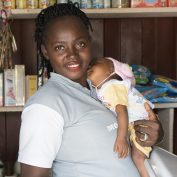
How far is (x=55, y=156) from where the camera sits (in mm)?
984

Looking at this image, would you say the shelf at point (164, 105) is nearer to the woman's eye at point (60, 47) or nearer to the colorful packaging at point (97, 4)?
the colorful packaging at point (97, 4)

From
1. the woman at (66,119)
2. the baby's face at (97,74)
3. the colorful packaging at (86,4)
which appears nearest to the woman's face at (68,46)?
the woman at (66,119)

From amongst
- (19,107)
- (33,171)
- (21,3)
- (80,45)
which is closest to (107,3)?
(21,3)

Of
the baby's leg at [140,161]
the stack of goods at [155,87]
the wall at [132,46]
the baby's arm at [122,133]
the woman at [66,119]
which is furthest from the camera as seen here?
the wall at [132,46]

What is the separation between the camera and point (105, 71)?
132 cm

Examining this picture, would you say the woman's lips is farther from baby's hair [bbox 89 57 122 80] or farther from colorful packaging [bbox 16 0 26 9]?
colorful packaging [bbox 16 0 26 9]

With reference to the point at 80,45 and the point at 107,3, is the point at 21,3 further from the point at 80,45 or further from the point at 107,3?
the point at 80,45

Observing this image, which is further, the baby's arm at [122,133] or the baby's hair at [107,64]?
the baby's hair at [107,64]

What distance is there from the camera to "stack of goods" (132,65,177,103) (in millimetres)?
1867

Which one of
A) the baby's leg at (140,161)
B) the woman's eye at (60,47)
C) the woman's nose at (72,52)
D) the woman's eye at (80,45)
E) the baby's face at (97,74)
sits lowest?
the baby's leg at (140,161)

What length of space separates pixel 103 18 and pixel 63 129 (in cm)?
123

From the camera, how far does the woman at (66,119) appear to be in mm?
944

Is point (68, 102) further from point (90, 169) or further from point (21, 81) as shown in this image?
point (21, 81)

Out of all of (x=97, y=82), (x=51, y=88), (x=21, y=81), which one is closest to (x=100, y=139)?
(x=51, y=88)
